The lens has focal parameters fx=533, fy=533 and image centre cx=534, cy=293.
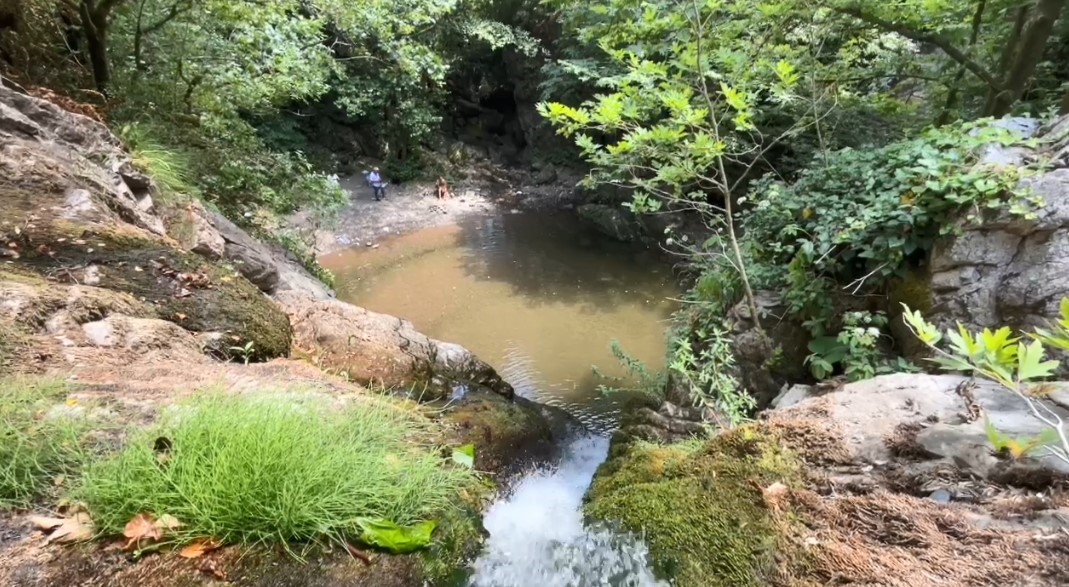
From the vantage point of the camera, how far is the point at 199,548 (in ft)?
4.31

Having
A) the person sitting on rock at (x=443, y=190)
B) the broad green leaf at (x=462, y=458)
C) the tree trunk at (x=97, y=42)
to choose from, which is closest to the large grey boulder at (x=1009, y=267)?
the broad green leaf at (x=462, y=458)

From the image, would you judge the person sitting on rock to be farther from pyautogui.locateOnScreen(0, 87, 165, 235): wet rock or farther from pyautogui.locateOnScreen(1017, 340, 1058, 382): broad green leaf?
pyautogui.locateOnScreen(1017, 340, 1058, 382): broad green leaf

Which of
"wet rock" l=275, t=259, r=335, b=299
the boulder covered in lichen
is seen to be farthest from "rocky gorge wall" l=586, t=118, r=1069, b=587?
"wet rock" l=275, t=259, r=335, b=299

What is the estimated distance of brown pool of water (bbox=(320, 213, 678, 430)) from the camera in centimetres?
732

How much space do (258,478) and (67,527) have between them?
432 mm

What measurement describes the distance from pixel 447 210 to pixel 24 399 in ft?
44.5

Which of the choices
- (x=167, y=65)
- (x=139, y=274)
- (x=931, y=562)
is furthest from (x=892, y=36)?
(x=167, y=65)

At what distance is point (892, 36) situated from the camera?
5926 mm

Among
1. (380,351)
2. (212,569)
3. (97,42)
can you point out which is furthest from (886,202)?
(97,42)

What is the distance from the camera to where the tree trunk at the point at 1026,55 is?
405 cm

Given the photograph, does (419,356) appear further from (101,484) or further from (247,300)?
(101,484)

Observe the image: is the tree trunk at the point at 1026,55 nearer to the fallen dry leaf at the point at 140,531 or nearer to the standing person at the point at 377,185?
the fallen dry leaf at the point at 140,531

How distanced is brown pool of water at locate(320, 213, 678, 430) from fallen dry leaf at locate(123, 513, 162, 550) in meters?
5.03

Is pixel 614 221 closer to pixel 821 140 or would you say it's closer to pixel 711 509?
pixel 821 140
